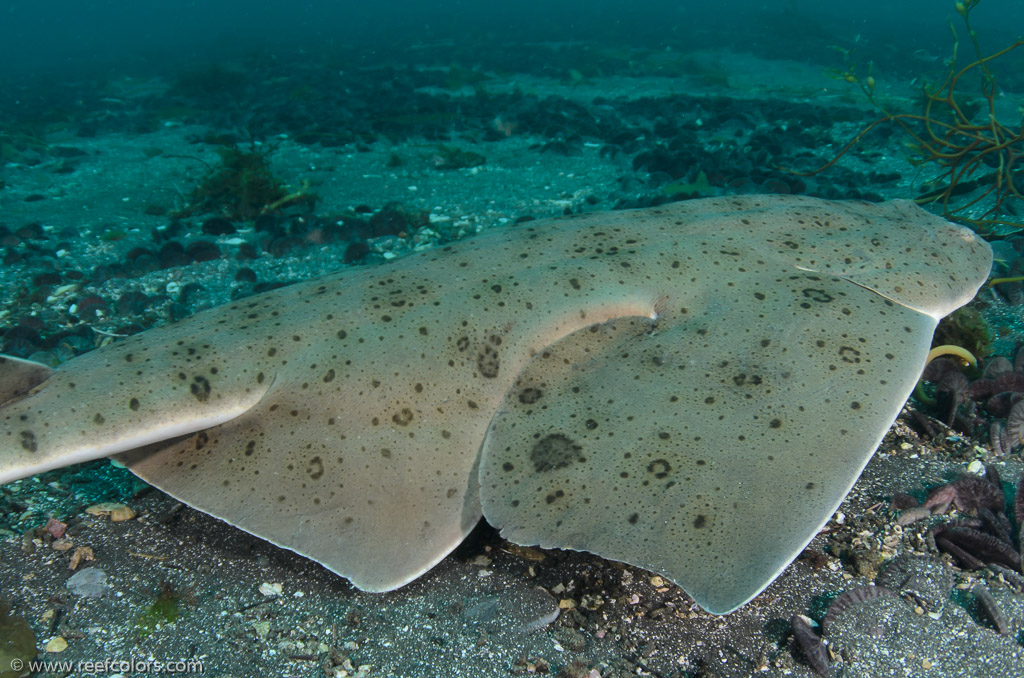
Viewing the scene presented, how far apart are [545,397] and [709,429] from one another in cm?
90

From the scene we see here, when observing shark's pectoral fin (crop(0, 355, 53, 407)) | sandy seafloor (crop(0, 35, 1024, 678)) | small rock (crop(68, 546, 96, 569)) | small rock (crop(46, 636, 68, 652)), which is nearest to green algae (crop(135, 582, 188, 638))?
sandy seafloor (crop(0, 35, 1024, 678))

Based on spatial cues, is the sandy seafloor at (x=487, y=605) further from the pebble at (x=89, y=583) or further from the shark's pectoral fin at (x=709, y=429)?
the shark's pectoral fin at (x=709, y=429)

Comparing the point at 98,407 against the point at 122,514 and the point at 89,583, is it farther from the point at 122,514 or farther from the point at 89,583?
the point at 89,583

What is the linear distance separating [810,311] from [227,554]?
349 centimetres

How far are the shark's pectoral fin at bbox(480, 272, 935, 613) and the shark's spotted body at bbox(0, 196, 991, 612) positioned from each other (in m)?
0.01

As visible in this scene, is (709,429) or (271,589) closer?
(709,429)

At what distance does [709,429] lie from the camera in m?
2.90

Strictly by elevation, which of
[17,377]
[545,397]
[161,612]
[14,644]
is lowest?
[161,612]

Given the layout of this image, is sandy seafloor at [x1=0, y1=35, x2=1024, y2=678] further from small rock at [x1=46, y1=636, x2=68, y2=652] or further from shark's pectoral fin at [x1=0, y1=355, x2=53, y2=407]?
shark's pectoral fin at [x1=0, y1=355, x2=53, y2=407]

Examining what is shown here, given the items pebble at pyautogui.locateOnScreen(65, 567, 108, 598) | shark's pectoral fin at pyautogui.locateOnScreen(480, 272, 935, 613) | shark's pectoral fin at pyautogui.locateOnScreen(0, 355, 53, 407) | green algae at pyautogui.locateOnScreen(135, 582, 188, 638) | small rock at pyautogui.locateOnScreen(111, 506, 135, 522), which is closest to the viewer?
shark's pectoral fin at pyautogui.locateOnScreen(480, 272, 935, 613)

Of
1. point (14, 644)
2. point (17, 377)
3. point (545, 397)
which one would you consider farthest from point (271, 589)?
point (17, 377)

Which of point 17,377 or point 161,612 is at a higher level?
point 17,377

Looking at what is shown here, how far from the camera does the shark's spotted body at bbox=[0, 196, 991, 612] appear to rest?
2.71 m

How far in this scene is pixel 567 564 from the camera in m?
3.24
